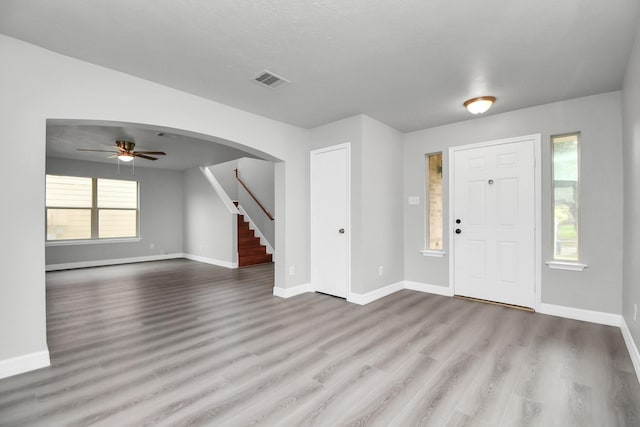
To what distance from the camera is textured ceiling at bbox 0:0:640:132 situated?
6.48 ft

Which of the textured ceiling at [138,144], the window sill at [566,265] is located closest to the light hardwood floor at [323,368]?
the window sill at [566,265]

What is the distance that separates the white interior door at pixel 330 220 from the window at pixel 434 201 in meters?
1.40

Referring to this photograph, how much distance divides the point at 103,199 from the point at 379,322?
7.43 metres

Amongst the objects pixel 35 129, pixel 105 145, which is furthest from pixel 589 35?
pixel 105 145

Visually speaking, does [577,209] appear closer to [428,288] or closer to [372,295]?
[428,288]

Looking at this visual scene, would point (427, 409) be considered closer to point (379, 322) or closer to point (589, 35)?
point (379, 322)

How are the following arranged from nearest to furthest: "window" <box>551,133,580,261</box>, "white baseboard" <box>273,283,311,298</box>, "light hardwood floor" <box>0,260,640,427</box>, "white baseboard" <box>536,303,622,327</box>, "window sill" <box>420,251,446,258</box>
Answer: "light hardwood floor" <box>0,260,640,427</box>, "white baseboard" <box>536,303,622,327</box>, "window" <box>551,133,580,261</box>, "white baseboard" <box>273,283,311,298</box>, "window sill" <box>420,251,446,258</box>

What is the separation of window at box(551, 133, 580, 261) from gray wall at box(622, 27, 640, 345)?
51 cm

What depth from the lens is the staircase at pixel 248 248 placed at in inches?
280

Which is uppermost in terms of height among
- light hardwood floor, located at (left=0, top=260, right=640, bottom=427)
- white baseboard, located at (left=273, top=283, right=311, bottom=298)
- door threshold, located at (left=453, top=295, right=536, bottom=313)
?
white baseboard, located at (left=273, top=283, right=311, bottom=298)

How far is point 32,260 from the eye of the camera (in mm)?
2355

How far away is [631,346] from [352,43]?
3419 mm

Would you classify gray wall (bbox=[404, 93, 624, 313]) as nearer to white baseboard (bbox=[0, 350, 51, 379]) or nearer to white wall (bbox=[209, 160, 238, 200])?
white baseboard (bbox=[0, 350, 51, 379])

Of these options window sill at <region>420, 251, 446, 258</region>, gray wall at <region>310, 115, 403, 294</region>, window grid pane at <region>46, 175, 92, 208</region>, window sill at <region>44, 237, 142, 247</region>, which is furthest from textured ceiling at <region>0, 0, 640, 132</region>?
window sill at <region>44, 237, 142, 247</region>
